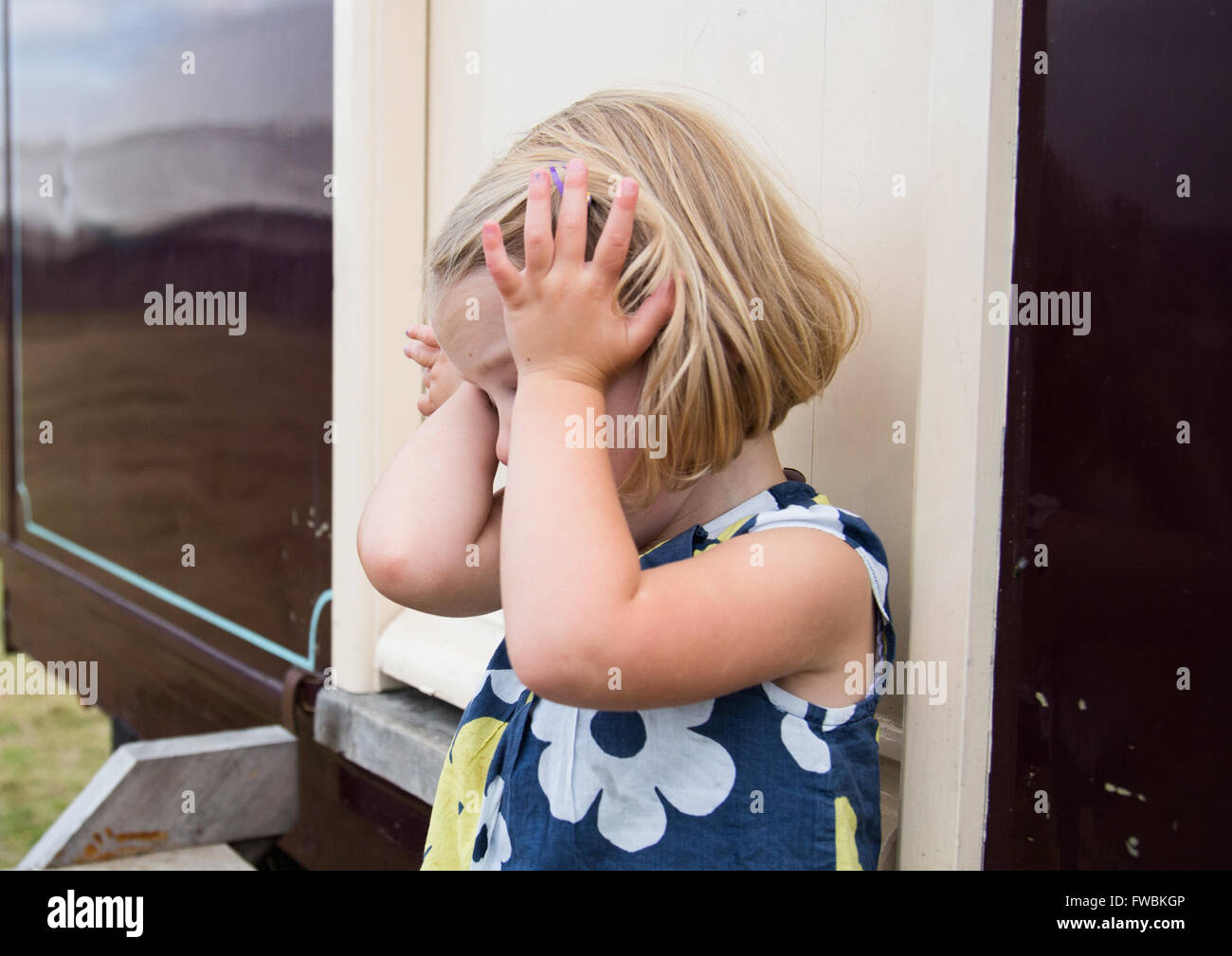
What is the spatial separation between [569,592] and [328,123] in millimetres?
1774

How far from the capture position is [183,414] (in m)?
3.05

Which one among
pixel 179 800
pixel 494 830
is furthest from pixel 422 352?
pixel 179 800

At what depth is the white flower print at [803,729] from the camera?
0.98m

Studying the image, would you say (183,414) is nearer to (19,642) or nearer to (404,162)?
(404,162)

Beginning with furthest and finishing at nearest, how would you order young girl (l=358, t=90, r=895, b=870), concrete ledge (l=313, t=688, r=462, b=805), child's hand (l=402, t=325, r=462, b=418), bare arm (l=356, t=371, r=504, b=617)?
concrete ledge (l=313, t=688, r=462, b=805), child's hand (l=402, t=325, r=462, b=418), bare arm (l=356, t=371, r=504, b=617), young girl (l=358, t=90, r=895, b=870)

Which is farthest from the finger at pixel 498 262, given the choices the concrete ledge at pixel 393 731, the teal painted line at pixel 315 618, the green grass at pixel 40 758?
the green grass at pixel 40 758

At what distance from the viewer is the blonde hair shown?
0.97m

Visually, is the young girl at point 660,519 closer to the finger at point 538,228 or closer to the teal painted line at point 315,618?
the finger at point 538,228

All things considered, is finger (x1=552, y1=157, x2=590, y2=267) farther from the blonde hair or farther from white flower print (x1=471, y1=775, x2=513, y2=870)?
white flower print (x1=471, y1=775, x2=513, y2=870)

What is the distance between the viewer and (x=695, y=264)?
3.20 feet

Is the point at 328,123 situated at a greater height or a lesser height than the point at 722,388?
greater

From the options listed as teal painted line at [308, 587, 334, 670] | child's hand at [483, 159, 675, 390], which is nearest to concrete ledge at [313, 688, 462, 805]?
teal painted line at [308, 587, 334, 670]

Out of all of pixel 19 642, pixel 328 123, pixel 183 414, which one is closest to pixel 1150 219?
pixel 328 123

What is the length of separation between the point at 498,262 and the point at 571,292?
0.07m
